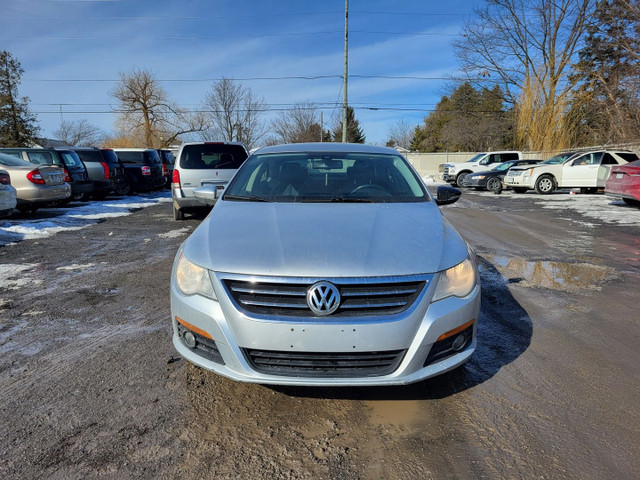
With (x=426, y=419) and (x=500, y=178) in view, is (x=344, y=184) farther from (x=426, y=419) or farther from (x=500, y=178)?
(x=500, y=178)

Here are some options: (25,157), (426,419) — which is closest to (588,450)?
(426,419)

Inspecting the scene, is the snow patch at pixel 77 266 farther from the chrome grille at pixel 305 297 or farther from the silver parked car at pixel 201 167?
the chrome grille at pixel 305 297

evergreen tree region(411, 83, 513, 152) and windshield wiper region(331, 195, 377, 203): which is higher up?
evergreen tree region(411, 83, 513, 152)

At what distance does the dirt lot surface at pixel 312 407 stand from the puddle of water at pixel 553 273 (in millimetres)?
505

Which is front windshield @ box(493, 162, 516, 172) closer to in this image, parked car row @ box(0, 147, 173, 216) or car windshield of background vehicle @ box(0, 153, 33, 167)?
parked car row @ box(0, 147, 173, 216)

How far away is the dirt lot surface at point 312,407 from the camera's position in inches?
79.3

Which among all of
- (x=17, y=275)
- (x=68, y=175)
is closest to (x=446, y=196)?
(x=17, y=275)

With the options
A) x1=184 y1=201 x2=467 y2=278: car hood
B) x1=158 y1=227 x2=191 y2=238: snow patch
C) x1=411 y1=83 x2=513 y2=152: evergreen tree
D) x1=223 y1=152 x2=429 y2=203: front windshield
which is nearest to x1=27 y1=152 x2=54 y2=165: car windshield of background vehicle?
x1=158 y1=227 x2=191 y2=238: snow patch

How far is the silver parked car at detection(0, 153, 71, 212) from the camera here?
9.74 metres

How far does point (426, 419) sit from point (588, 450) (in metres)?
0.79

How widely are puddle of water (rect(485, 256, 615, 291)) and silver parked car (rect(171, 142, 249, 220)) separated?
5794mm

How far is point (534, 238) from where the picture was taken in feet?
25.7

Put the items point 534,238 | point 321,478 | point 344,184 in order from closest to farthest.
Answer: point 321,478
point 344,184
point 534,238

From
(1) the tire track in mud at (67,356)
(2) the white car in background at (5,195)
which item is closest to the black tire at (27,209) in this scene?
(2) the white car in background at (5,195)
